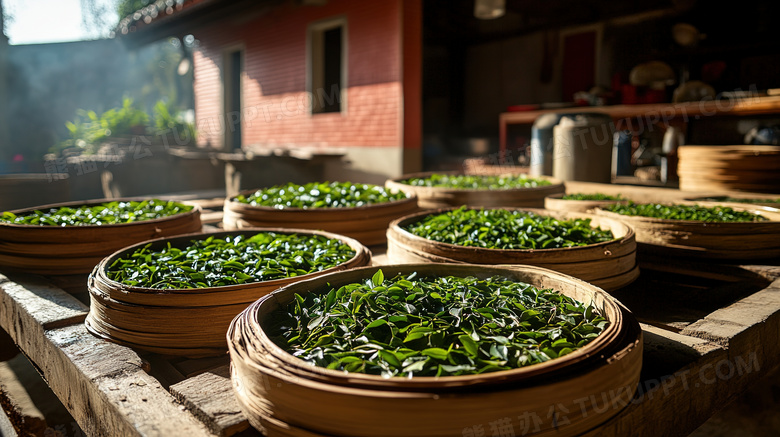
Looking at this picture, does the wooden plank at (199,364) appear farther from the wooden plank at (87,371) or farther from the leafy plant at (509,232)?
the leafy plant at (509,232)

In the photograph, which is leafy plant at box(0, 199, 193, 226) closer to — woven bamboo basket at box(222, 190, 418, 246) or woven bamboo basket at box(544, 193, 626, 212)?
woven bamboo basket at box(222, 190, 418, 246)

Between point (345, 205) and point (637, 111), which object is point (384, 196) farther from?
point (637, 111)

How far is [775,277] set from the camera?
217 cm

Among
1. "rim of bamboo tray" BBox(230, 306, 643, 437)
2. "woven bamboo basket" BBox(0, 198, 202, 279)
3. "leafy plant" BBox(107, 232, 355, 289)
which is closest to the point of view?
"rim of bamboo tray" BBox(230, 306, 643, 437)

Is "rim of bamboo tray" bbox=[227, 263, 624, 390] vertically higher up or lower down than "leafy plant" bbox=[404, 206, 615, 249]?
lower down

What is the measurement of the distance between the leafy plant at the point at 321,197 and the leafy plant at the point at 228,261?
24.8 inches

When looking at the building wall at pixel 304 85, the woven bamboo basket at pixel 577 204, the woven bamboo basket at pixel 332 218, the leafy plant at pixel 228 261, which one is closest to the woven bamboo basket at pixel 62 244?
the leafy plant at pixel 228 261

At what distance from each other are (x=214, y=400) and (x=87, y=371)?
451 mm

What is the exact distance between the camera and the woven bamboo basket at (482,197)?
10.6ft

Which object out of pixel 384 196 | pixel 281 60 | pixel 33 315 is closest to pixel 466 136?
pixel 281 60

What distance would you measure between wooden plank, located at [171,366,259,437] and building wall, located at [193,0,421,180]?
7.01 m

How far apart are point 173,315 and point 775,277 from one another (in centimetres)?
229

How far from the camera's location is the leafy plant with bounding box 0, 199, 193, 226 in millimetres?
2500

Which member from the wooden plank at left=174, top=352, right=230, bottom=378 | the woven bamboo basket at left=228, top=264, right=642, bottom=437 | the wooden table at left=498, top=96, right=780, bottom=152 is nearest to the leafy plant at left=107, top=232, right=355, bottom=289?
the wooden plank at left=174, top=352, right=230, bottom=378
